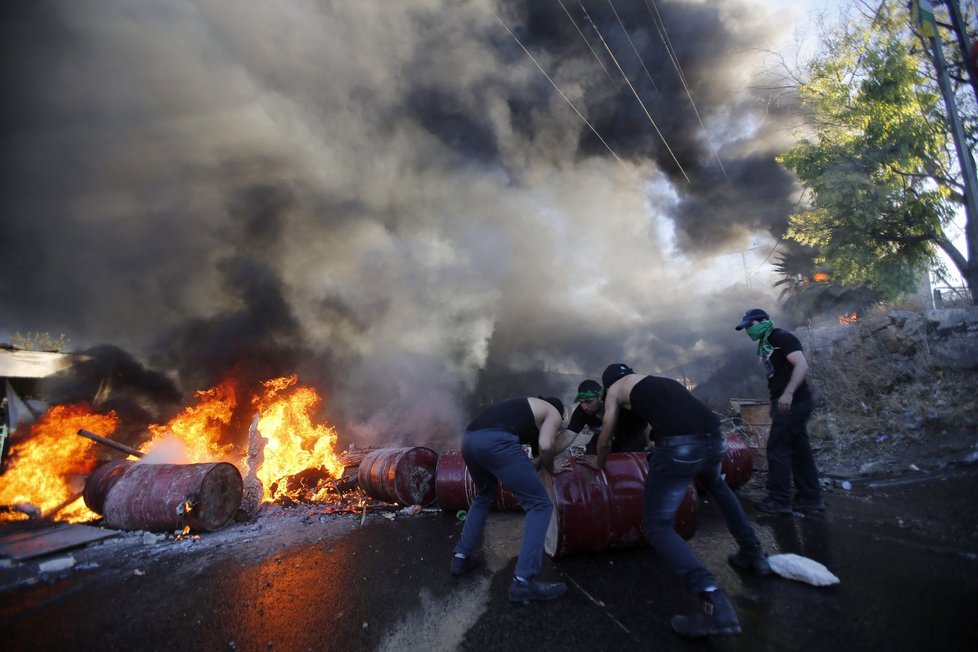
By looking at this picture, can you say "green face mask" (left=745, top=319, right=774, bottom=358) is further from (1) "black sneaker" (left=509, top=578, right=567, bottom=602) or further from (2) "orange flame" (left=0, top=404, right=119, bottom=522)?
(2) "orange flame" (left=0, top=404, right=119, bottom=522)

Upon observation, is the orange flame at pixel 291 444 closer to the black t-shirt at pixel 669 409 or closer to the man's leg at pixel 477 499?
the man's leg at pixel 477 499

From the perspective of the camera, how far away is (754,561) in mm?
2914

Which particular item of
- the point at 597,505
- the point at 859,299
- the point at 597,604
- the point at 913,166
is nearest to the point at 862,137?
the point at 913,166

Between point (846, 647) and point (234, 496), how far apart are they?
21.2ft

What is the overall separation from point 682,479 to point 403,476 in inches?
167

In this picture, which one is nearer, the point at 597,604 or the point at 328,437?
the point at 597,604

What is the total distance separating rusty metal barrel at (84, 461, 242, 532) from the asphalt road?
68 centimetres

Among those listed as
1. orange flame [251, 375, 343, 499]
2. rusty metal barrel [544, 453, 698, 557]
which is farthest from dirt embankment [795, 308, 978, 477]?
orange flame [251, 375, 343, 499]

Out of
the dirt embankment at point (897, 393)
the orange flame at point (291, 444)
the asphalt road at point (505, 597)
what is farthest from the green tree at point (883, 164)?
the orange flame at point (291, 444)

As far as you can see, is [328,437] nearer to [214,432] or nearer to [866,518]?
[214,432]

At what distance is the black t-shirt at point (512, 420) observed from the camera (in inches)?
124

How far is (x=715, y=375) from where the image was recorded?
18.3 metres

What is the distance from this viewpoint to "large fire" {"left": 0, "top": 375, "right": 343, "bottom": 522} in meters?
6.81

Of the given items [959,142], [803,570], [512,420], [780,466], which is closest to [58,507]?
[512,420]
